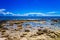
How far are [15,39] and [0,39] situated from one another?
1.57m

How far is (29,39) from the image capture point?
13297mm

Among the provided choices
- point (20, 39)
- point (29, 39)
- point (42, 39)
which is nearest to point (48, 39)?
point (42, 39)

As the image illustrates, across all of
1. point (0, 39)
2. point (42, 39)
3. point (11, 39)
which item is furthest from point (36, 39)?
point (0, 39)

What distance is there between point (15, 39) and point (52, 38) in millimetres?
3974

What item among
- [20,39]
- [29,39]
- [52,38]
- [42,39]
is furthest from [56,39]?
[20,39]

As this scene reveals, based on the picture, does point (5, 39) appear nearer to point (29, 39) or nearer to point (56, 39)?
point (29, 39)

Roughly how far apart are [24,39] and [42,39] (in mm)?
1862

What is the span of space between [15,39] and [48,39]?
3427mm

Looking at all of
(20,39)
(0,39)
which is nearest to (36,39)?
(20,39)

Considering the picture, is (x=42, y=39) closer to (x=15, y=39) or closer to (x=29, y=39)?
(x=29, y=39)

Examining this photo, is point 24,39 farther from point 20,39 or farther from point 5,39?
point 5,39

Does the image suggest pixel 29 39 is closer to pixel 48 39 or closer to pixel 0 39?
pixel 48 39

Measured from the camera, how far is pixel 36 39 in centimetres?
1330

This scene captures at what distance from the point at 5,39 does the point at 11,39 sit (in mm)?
613
